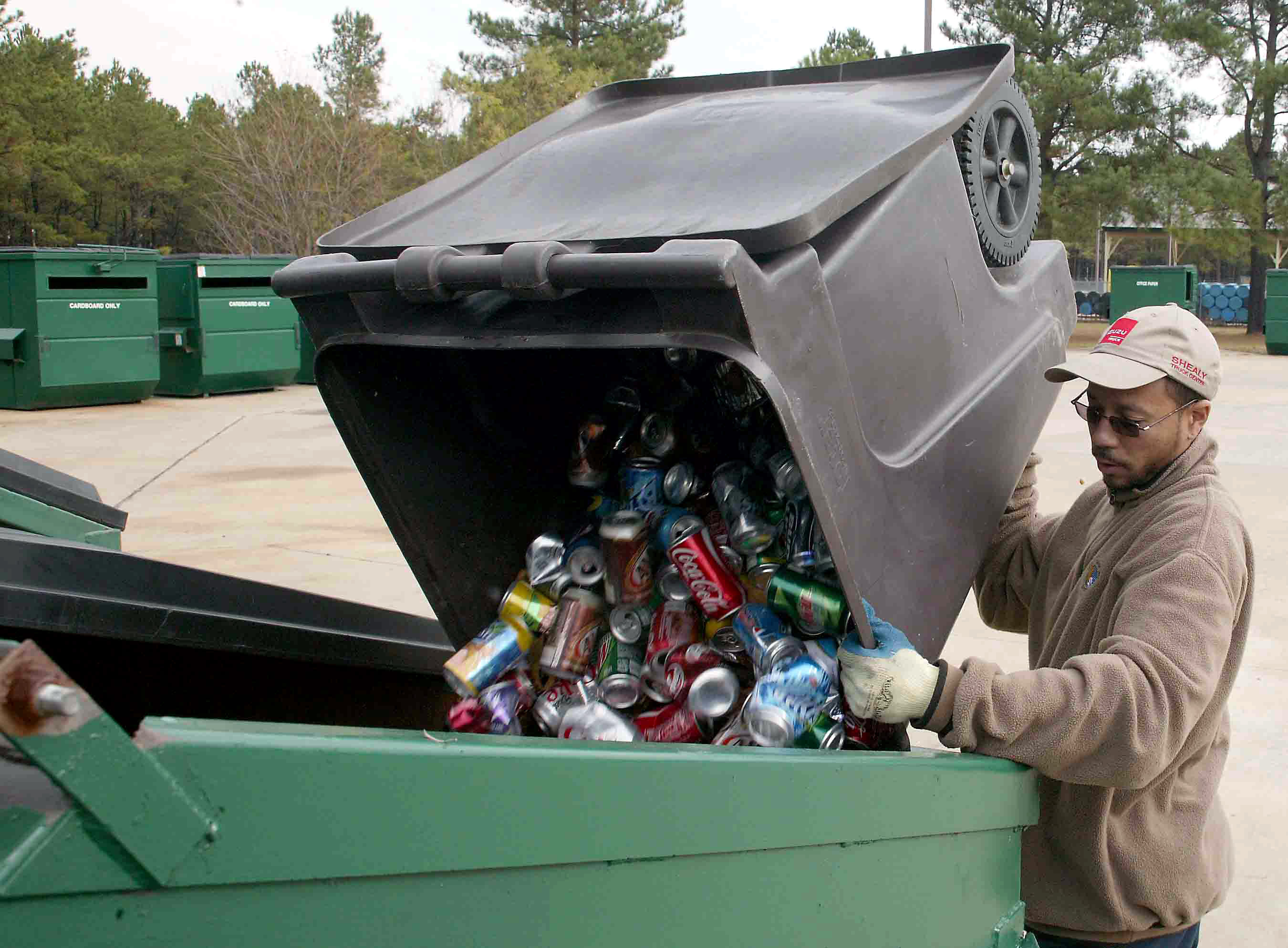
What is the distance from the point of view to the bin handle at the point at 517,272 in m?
1.42

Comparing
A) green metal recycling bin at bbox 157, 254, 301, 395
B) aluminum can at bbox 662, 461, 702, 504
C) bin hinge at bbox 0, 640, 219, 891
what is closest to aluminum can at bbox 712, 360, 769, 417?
aluminum can at bbox 662, 461, 702, 504

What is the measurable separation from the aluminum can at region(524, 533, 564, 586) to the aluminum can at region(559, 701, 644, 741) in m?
0.32

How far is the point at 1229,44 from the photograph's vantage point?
2605cm

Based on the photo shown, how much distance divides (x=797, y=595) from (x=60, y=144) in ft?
120

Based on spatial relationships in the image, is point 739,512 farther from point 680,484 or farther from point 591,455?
point 591,455

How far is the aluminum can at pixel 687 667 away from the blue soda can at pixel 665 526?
18 cm

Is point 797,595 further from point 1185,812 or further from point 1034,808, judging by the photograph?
point 1185,812

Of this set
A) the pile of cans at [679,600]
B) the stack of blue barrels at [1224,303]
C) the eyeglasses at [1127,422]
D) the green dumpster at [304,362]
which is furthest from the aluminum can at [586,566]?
the stack of blue barrels at [1224,303]

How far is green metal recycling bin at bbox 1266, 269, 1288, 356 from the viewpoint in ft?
65.5

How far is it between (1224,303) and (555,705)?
33.4m

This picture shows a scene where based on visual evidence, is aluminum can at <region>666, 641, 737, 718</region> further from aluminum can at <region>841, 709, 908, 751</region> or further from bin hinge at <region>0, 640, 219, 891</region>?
bin hinge at <region>0, 640, 219, 891</region>

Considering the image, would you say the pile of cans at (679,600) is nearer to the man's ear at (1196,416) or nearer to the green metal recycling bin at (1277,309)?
the man's ear at (1196,416)

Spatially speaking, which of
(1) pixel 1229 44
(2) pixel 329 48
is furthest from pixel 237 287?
(2) pixel 329 48

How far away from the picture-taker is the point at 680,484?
2.12 metres
